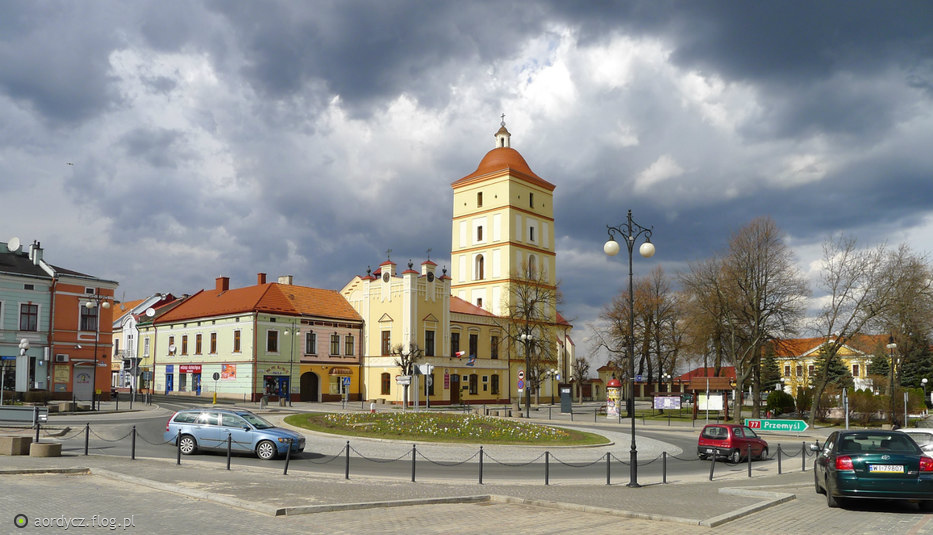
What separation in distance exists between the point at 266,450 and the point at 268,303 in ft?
128

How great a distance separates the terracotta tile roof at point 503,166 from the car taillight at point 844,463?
67.0 m

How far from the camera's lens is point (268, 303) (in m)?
59.4

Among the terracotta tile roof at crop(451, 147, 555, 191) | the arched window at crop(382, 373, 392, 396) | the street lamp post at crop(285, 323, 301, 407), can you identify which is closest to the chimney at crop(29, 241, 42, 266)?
the street lamp post at crop(285, 323, 301, 407)

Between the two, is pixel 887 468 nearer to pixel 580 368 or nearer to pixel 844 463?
pixel 844 463

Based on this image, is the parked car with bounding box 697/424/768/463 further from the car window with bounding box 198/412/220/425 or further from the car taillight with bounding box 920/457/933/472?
the car window with bounding box 198/412/220/425

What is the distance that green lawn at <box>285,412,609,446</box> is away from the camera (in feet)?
93.9

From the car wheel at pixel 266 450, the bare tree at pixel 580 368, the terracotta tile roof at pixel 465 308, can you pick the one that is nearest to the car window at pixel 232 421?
the car wheel at pixel 266 450

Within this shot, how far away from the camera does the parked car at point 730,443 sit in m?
25.9

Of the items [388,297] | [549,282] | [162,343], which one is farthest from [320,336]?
[549,282]

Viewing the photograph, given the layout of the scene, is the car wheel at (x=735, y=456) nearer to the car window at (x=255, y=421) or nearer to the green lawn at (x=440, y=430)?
the green lawn at (x=440, y=430)

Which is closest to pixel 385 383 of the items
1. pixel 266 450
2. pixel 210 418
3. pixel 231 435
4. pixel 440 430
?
pixel 440 430

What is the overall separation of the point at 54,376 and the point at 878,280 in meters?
53.2

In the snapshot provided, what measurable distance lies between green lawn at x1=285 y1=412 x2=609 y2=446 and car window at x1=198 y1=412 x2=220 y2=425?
718 cm

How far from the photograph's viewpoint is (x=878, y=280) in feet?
141
